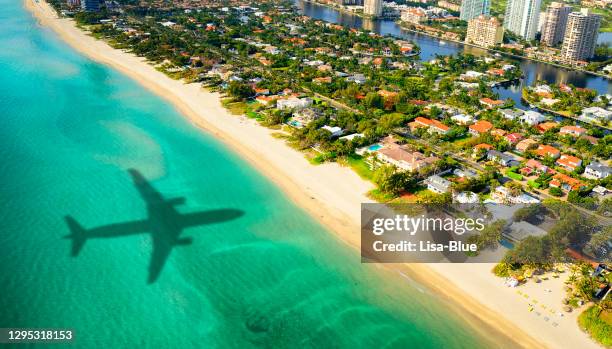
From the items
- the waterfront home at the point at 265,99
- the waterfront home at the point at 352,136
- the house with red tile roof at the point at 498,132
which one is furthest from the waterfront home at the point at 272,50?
the house with red tile roof at the point at 498,132

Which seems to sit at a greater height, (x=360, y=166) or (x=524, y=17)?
(x=524, y=17)

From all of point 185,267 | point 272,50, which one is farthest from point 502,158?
point 272,50

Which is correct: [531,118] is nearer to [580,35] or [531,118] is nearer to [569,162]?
[569,162]

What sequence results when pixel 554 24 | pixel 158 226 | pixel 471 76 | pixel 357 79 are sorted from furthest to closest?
pixel 554 24 < pixel 471 76 < pixel 357 79 < pixel 158 226

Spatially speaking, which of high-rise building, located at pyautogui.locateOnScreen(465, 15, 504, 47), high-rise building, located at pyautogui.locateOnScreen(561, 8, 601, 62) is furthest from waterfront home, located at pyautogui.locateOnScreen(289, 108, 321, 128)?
high-rise building, located at pyautogui.locateOnScreen(465, 15, 504, 47)

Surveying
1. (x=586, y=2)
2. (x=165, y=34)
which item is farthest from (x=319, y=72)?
(x=586, y=2)

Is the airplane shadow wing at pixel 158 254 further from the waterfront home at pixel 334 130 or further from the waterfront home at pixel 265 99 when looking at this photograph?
the waterfront home at pixel 265 99
